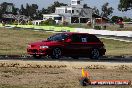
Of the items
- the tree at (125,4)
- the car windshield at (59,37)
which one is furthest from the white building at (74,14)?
the car windshield at (59,37)

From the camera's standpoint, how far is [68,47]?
24750 millimetres

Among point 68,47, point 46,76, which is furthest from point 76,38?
point 46,76

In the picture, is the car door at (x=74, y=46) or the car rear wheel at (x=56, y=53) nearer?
the car rear wheel at (x=56, y=53)

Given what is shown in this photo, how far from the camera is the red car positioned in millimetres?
24062

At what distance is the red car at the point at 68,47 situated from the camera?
24.1 meters

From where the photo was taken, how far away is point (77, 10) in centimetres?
16462

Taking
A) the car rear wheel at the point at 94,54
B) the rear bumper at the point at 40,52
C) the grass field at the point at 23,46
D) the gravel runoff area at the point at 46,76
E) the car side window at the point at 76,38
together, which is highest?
the car side window at the point at 76,38

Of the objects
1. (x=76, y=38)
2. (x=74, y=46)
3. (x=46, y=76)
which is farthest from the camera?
(x=76, y=38)

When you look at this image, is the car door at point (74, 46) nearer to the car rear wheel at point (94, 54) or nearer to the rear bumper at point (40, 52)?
the car rear wheel at point (94, 54)

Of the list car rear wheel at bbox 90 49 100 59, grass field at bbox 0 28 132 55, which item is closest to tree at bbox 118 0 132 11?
grass field at bbox 0 28 132 55

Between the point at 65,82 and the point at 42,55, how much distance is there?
1090 cm

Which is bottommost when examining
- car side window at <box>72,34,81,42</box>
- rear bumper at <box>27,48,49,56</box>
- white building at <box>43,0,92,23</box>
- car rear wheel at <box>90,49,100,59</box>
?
white building at <box>43,0,92,23</box>

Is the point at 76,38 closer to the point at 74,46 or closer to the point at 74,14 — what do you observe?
the point at 74,46

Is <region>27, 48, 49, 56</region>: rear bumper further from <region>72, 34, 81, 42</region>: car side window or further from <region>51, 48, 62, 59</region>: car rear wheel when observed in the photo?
<region>72, 34, 81, 42</region>: car side window
